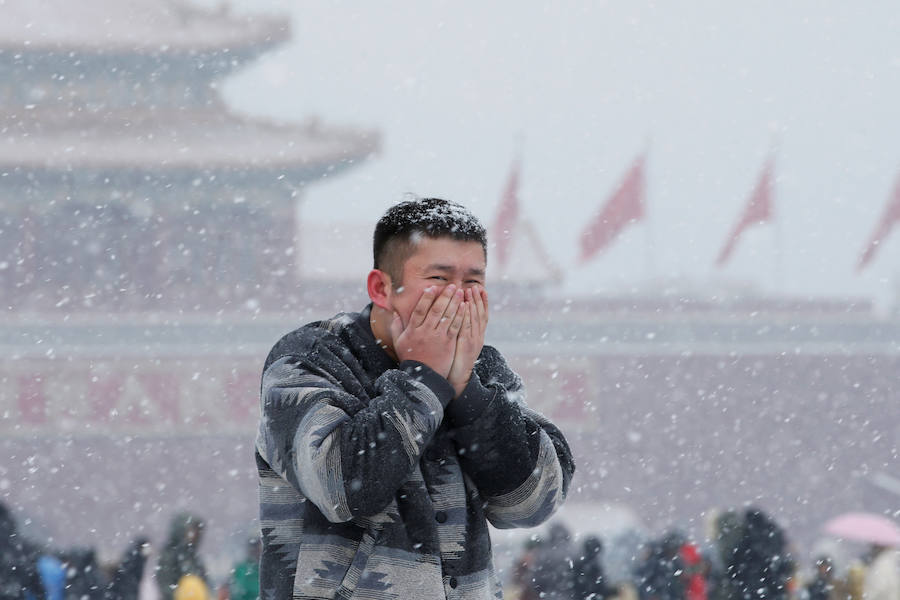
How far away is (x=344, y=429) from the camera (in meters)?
0.98

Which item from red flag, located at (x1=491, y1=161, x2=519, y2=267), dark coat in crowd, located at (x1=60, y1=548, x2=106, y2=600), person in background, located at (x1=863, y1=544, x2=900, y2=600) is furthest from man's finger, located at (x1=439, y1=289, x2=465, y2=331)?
red flag, located at (x1=491, y1=161, x2=519, y2=267)

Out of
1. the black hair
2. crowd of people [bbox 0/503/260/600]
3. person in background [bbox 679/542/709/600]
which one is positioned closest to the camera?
the black hair

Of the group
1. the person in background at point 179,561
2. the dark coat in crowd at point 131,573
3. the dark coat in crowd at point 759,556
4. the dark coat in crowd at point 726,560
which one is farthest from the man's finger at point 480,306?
the dark coat in crowd at point 131,573

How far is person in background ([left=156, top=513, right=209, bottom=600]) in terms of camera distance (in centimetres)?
542

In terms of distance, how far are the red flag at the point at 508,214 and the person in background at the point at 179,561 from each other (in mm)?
10227

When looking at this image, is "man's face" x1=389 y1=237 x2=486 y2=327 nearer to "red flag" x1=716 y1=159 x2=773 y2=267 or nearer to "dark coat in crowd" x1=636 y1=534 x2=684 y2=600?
"dark coat in crowd" x1=636 y1=534 x2=684 y2=600

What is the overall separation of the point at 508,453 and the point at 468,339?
4.7 inches

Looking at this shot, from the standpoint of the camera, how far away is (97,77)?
1595cm

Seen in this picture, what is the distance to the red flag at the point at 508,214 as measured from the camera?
16.0m

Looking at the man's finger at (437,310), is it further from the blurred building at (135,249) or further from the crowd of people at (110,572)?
the blurred building at (135,249)

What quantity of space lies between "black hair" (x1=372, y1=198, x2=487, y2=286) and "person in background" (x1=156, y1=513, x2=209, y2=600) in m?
4.16

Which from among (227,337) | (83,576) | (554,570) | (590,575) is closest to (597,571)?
(590,575)

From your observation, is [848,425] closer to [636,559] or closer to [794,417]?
[794,417]

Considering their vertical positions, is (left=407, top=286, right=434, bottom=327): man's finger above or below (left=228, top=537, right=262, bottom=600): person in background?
above
